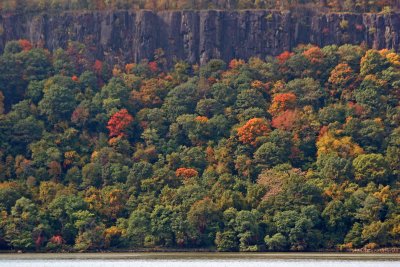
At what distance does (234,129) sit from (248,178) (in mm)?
7160

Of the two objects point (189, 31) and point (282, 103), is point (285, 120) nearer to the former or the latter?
point (282, 103)

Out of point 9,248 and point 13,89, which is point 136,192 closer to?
point 9,248

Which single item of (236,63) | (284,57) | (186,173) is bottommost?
(186,173)

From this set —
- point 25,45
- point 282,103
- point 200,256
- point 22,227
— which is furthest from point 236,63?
point 200,256

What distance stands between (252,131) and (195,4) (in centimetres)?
1955

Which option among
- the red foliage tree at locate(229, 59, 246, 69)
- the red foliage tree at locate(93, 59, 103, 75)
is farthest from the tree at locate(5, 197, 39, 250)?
the red foliage tree at locate(229, 59, 246, 69)

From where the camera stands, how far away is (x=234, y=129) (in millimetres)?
132375

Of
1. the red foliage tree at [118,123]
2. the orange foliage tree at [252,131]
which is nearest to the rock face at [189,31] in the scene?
the red foliage tree at [118,123]

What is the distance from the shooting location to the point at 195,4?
480 feet

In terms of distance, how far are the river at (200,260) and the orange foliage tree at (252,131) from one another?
18078mm

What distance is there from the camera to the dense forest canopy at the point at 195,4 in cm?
14575

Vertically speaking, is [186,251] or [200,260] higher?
[200,260]

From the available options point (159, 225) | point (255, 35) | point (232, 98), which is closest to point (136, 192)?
point (159, 225)

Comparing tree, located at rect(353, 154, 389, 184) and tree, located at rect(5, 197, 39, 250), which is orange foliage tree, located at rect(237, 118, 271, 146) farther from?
tree, located at rect(5, 197, 39, 250)
